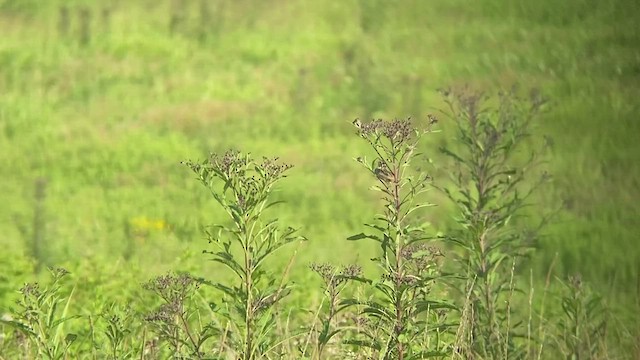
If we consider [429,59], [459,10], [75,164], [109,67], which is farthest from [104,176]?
[459,10]

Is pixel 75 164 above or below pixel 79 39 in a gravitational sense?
below

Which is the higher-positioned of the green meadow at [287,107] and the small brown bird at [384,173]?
the green meadow at [287,107]

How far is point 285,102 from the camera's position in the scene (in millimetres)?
10438

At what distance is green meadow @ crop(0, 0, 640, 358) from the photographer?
25.3ft

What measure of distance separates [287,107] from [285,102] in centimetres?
14

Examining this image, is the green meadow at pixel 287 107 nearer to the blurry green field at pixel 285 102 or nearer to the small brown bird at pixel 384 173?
the blurry green field at pixel 285 102

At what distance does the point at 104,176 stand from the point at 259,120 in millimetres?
1894

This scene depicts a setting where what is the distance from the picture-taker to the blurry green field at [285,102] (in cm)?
786

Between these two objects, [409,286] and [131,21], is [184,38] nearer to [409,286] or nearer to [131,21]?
[131,21]

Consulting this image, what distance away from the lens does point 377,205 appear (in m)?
8.48

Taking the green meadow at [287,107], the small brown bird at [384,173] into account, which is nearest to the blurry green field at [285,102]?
the green meadow at [287,107]

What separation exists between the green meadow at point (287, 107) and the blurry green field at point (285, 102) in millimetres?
25

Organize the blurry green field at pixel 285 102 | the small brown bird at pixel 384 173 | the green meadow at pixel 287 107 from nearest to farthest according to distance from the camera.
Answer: the small brown bird at pixel 384 173 → the green meadow at pixel 287 107 → the blurry green field at pixel 285 102

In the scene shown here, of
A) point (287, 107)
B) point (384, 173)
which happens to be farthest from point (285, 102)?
point (384, 173)
